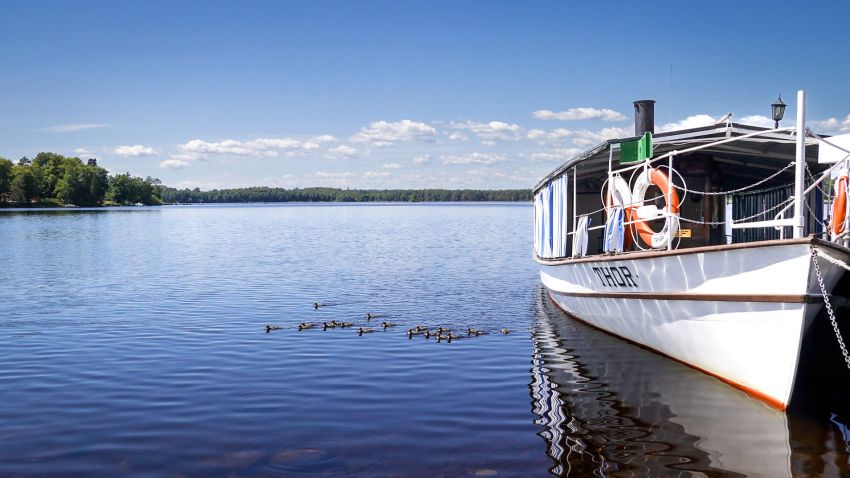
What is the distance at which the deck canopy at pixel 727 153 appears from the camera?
43.6ft

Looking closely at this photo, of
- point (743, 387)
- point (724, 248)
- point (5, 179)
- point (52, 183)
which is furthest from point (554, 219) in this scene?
point (52, 183)

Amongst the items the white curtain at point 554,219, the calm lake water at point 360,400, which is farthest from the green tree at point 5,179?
the white curtain at point 554,219

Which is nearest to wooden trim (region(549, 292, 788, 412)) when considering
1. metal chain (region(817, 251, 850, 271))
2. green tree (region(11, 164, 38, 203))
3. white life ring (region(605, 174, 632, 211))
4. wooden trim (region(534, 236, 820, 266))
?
wooden trim (region(534, 236, 820, 266))

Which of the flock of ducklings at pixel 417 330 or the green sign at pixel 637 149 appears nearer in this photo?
the green sign at pixel 637 149

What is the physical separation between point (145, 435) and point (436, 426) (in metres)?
3.35

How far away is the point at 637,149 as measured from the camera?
42.9 feet

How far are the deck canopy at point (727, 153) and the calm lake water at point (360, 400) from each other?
3.51 m

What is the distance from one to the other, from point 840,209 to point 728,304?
309 centimetres

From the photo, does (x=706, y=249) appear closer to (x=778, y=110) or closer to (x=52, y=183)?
(x=778, y=110)

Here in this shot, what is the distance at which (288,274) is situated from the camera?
2873 centimetres

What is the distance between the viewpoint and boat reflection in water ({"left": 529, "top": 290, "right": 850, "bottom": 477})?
7.87 metres

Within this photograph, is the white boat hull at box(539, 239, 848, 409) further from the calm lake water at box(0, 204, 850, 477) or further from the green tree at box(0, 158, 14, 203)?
the green tree at box(0, 158, 14, 203)

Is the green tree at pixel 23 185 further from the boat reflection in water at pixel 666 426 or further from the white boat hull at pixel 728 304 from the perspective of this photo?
the boat reflection in water at pixel 666 426

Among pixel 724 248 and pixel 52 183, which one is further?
pixel 52 183
